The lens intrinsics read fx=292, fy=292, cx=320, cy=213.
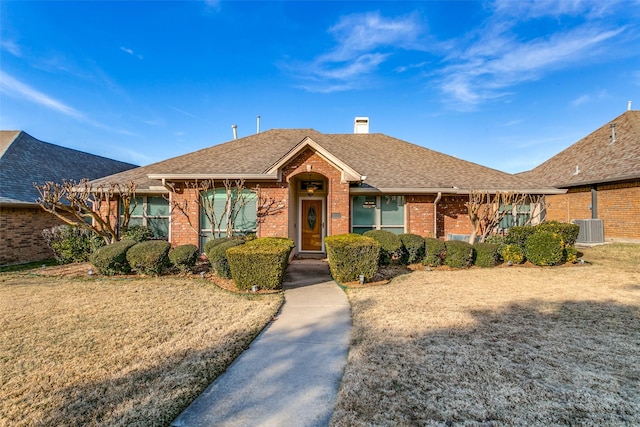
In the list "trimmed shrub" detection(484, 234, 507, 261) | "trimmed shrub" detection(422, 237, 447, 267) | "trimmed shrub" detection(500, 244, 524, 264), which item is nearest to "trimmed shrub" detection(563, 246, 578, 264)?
"trimmed shrub" detection(500, 244, 524, 264)

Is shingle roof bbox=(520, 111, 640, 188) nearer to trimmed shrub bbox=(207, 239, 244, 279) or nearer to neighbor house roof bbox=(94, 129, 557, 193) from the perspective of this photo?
neighbor house roof bbox=(94, 129, 557, 193)

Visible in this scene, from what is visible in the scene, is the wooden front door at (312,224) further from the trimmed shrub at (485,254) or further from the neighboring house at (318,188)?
the trimmed shrub at (485,254)

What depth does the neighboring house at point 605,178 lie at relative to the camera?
14.2 m

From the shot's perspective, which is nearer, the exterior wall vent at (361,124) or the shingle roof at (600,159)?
the shingle roof at (600,159)

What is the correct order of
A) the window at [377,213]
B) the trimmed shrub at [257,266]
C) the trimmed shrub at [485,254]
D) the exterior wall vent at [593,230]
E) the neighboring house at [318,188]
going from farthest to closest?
the exterior wall vent at [593,230] → the window at [377,213] → the neighboring house at [318,188] → the trimmed shrub at [485,254] → the trimmed shrub at [257,266]

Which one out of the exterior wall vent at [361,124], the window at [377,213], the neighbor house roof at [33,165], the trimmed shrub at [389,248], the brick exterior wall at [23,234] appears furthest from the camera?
the exterior wall vent at [361,124]

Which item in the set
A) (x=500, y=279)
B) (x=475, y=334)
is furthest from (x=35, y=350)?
(x=500, y=279)

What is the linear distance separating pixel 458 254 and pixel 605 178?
12115 mm

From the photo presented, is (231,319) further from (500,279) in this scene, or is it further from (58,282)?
(500,279)

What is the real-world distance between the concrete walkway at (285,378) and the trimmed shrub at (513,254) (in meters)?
7.06

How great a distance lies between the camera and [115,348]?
3963 millimetres

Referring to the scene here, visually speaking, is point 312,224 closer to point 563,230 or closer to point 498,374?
point 563,230

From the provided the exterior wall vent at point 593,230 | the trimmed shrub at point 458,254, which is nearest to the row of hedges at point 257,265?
the trimmed shrub at point 458,254

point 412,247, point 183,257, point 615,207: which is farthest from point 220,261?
point 615,207
